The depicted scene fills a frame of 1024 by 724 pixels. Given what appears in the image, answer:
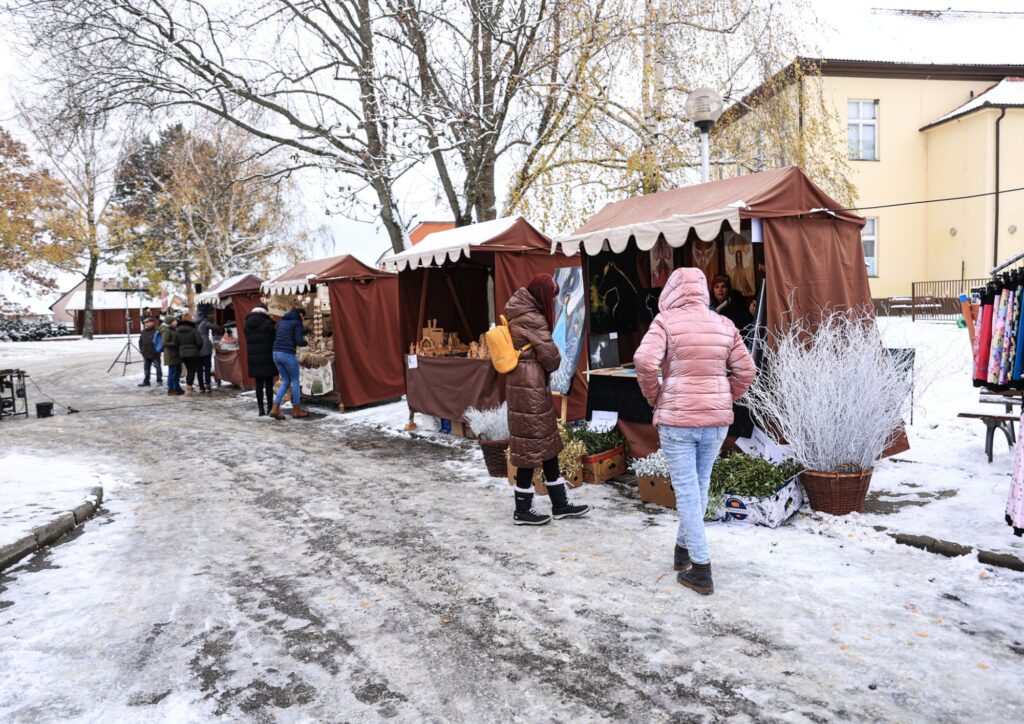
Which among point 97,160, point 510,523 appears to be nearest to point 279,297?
point 510,523

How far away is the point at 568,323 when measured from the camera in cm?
780

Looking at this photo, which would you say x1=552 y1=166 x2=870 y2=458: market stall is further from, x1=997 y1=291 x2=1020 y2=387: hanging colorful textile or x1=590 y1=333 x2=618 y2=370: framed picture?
x1=997 y1=291 x2=1020 y2=387: hanging colorful textile

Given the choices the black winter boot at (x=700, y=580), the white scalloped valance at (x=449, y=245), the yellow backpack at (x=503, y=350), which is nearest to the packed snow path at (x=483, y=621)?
the black winter boot at (x=700, y=580)

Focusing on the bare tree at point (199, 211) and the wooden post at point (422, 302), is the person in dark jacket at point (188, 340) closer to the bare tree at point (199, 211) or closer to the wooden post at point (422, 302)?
the wooden post at point (422, 302)

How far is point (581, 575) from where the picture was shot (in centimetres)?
432

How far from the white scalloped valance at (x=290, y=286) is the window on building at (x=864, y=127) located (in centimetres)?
1811

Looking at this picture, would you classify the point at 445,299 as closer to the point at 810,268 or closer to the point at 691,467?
the point at 810,268

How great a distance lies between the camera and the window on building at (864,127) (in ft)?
71.2

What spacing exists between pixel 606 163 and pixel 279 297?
7142mm

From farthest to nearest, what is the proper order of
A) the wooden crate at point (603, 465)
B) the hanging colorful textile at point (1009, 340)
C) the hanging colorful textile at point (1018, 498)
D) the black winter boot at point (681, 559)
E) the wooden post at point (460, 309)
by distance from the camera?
the wooden post at point (460, 309) → the wooden crate at point (603, 465) → the hanging colorful textile at point (1009, 340) → the black winter boot at point (681, 559) → the hanging colorful textile at point (1018, 498)

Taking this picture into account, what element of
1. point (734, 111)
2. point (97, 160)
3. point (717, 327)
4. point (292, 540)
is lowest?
point (292, 540)

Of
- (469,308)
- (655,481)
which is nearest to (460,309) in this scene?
(469,308)

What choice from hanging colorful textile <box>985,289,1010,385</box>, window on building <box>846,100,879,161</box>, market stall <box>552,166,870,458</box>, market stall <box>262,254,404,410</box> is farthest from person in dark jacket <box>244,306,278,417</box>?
window on building <box>846,100,879,161</box>

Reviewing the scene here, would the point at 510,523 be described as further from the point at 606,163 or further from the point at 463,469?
the point at 606,163
